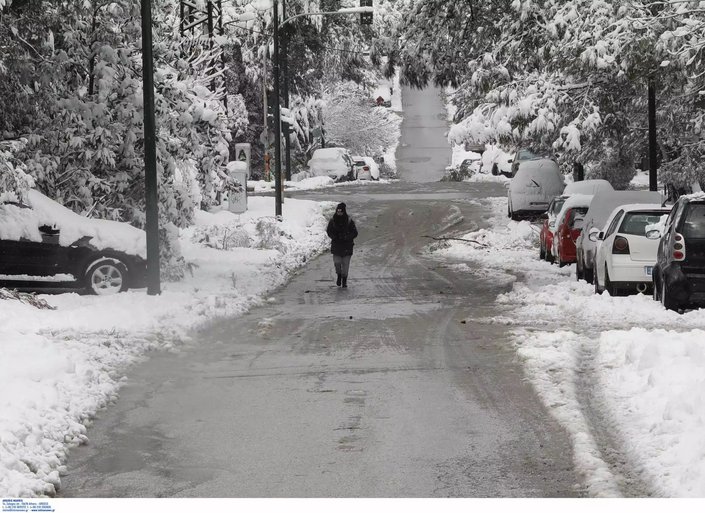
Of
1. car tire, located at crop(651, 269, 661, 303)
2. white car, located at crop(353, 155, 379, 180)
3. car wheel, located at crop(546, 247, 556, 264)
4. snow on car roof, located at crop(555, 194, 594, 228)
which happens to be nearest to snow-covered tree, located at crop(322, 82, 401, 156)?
white car, located at crop(353, 155, 379, 180)

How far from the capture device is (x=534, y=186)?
130 feet

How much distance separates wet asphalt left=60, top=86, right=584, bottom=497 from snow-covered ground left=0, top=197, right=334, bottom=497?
24 centimetres

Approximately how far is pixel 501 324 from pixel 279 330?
2.90 metres

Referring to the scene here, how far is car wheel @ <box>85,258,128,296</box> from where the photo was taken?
63.8 feet

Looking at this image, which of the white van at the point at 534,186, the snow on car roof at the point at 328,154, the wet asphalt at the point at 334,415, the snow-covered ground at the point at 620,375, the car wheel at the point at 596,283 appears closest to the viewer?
the wet asphalt at the point at 334,415

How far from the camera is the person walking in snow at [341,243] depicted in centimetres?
2329

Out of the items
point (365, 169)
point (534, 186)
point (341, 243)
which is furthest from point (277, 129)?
point (365, 169)

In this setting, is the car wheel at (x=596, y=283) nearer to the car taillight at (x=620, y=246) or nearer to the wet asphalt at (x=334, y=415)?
the car taillight at (x=620, y=246)

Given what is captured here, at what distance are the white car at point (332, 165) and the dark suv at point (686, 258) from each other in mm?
45045

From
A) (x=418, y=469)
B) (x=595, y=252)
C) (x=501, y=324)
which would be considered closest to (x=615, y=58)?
(x=595, y=252)

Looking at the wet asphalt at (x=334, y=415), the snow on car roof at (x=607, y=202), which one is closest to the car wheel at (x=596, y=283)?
the wet asphalt at (x=334, y=415)

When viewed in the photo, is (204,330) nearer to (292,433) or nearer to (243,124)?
(292,433)

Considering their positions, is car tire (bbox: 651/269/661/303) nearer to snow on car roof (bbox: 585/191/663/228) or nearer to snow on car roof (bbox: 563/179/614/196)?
snow on car roof (bbox: 585/191/663/228)

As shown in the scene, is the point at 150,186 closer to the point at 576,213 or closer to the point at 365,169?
the point at 576,213
